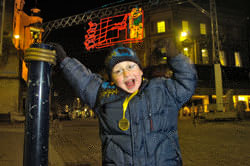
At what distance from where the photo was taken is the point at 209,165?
4117 millimetres

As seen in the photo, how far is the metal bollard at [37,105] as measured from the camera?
1.60 meters

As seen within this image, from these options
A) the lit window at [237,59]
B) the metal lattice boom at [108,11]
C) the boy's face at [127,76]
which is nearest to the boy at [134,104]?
the boy's face at [127,76]

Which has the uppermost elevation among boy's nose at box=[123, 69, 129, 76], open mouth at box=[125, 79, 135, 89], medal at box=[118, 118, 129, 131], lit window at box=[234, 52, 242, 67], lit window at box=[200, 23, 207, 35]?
lit window at box=[200, 23, 207, 35]

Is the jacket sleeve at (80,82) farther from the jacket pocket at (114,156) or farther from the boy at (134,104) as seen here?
the jacket pocket at (114,156)

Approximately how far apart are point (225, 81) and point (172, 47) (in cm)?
2563

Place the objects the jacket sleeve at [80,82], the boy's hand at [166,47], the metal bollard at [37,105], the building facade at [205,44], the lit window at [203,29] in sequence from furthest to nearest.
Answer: the lit window at [203,29], the building facade at [205,44], the jacket sleeve at [80,82], the boy's hand at [166,47], the metal bollard at [37,105]

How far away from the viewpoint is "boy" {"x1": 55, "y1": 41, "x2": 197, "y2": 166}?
1.66m

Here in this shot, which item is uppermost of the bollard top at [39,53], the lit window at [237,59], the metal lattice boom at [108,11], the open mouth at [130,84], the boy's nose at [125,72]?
the metal lattice boom at [108,11]

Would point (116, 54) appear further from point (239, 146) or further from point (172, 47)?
point (239, 146)

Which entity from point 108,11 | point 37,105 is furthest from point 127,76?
point 108,11

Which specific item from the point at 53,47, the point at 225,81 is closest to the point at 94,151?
the point at 53,47

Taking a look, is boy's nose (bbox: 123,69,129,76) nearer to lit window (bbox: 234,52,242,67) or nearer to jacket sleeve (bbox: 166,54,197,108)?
jacket sleeve (bbox: 166,54,197,108)

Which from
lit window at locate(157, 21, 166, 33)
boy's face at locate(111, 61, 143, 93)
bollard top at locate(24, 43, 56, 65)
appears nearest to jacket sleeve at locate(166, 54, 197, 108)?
boy's face at locate(111, 61, 143, 93)

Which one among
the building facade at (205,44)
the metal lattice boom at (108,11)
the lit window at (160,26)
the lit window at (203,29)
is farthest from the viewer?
the lit window at (203,29)
